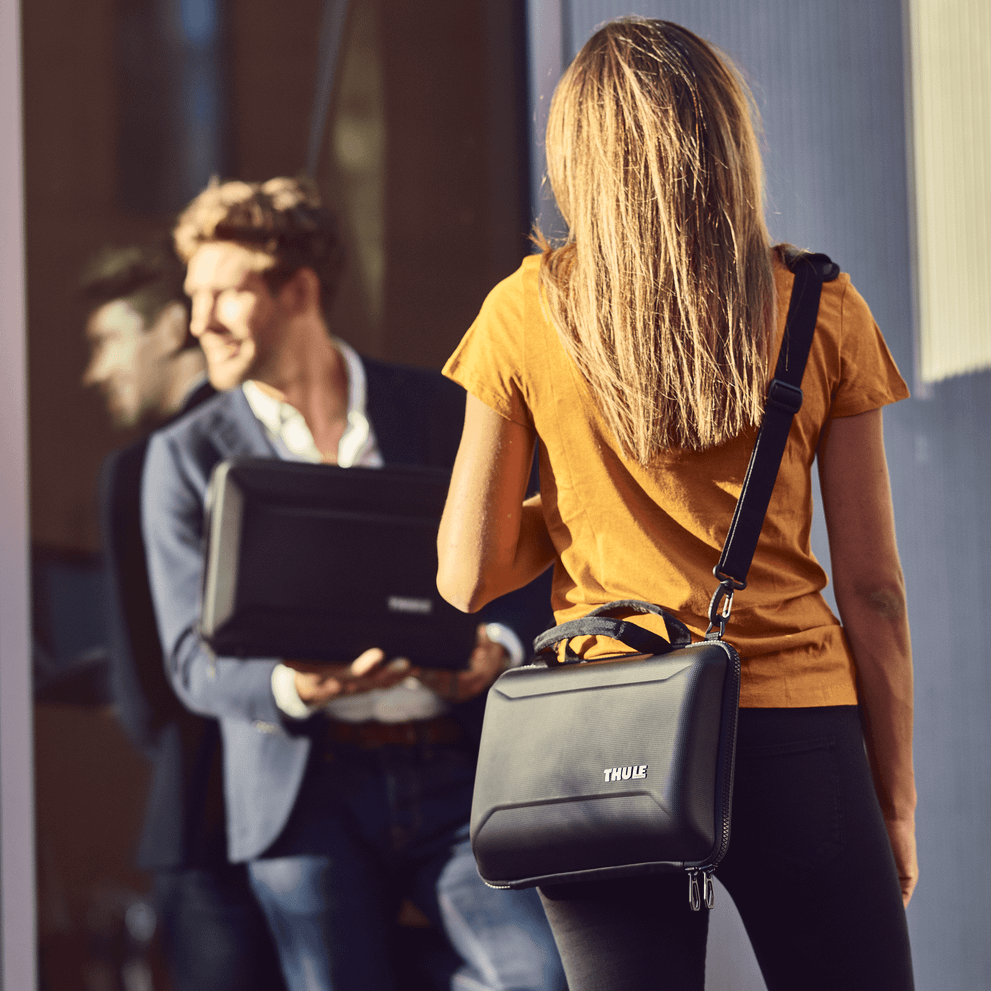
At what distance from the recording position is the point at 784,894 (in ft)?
3.74

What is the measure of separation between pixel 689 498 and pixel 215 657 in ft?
4.21

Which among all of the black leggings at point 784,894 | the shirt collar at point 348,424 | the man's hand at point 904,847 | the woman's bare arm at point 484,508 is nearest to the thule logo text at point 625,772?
the black leggings at point 784,894

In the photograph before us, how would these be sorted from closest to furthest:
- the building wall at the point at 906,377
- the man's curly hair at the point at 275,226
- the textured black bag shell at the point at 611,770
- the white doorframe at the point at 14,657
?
the textured black bag shell at the point at 611,770, the white doorframe at the point at 14,657, the man's curly hair at the point at 275,226, the building wall at the point at 906,377

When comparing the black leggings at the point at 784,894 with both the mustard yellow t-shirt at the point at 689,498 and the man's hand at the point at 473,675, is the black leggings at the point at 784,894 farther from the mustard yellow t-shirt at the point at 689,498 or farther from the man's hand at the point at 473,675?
the man's hand at the point at 473,675

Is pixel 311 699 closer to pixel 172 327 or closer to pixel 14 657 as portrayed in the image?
pixel 14 657

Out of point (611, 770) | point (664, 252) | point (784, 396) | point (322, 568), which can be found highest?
point (664, 252)

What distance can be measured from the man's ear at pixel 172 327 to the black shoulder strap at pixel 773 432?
135 cm

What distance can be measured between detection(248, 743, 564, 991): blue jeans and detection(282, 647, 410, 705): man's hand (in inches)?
4.8

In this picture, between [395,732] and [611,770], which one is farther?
[395,732]

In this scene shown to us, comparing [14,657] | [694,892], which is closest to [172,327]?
[14,657]

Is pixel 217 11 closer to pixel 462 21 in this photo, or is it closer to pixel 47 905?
pixel 462 21

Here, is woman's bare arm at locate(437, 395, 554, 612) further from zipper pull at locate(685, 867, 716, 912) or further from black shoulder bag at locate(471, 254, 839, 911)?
zipper pull at locate(685, 867, 716, 912)

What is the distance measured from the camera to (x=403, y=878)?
2.25 m

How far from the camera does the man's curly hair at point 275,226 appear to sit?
2217 mm
